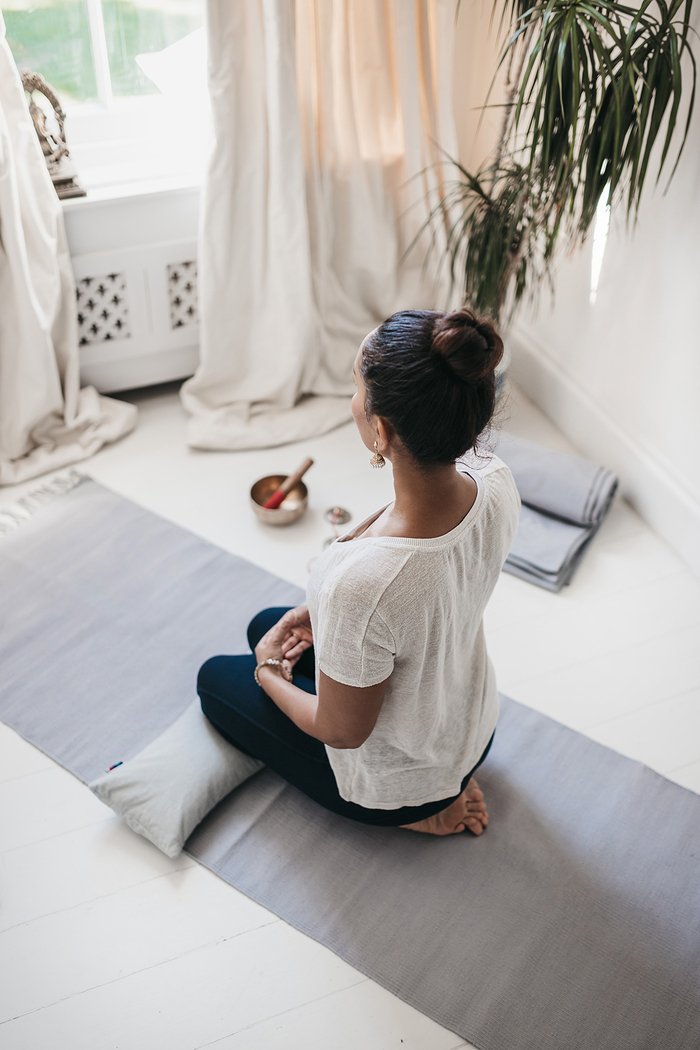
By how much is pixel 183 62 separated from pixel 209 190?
458 mm

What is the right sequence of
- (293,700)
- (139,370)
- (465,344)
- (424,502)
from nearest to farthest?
1. (465,344)
2. (424,502)
3. (293,700)
4. (139,370)

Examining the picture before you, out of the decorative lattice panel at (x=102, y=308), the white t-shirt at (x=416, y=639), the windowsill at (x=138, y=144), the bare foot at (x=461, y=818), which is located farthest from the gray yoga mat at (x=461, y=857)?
the windowsill at (x=138, y=144)

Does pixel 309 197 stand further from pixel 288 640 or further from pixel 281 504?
pixel 288 640

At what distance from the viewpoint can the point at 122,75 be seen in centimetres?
241

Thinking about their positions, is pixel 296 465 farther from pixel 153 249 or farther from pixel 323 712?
pixel 323 712

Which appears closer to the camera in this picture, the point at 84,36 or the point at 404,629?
the point at 404,629

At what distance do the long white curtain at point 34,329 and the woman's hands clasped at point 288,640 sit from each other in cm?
121

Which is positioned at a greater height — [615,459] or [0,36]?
[0,36]

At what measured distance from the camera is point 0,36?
1.94 m

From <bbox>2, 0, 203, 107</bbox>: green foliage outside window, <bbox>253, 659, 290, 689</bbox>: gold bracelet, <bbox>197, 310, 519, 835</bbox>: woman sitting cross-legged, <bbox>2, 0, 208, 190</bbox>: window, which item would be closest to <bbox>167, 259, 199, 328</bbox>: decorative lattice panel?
<bbox>2, 0, 208, 190</bbox>: window

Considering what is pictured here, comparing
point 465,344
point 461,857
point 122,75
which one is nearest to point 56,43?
point 122,75

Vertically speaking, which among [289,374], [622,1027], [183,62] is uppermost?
[183,62]

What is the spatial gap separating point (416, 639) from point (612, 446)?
58.8 inches

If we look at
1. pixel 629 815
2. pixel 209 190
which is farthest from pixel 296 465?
pixel 629 815
